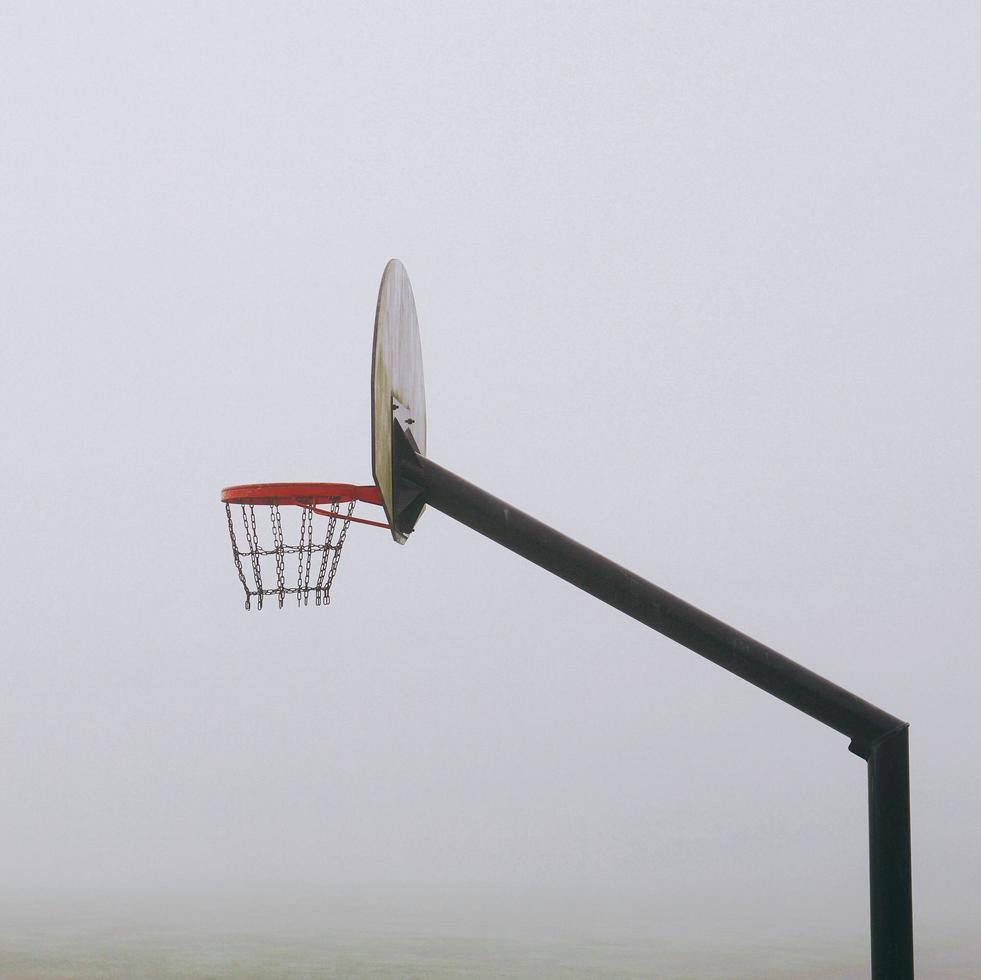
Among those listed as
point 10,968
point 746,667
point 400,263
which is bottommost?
point 10,968

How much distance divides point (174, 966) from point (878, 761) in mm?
14256

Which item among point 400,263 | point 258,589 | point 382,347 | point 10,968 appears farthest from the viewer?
point 10,968

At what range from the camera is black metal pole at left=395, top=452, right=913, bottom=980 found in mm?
4730

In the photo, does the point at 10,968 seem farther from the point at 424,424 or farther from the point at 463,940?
the point at 424,424

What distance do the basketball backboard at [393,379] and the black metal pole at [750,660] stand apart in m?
0.19

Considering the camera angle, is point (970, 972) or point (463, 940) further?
point (463, 940)

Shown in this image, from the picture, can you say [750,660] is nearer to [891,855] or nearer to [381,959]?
[891,855]

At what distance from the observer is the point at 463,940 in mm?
19875

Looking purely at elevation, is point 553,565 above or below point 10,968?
above

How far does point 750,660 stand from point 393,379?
188 centimetres

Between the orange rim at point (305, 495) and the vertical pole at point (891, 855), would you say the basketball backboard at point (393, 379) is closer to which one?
the orange rim at point (305, 495)

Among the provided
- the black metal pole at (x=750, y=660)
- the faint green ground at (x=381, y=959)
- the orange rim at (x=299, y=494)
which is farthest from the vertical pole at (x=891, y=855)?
the faint green ground at (x=381, y=959)

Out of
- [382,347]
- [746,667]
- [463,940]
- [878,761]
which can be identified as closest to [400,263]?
[382,347]

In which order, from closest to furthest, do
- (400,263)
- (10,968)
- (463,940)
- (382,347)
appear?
(382,347) < (400,263) < (10,968) < (463,940)
